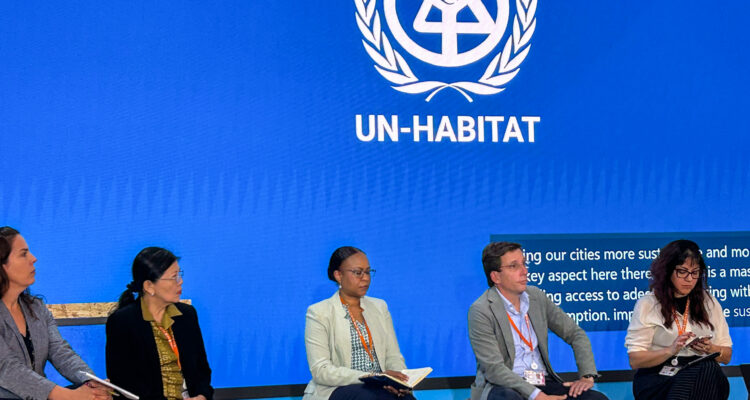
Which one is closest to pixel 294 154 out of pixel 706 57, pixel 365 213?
pixel 365 213

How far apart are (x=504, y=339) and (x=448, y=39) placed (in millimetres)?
1934

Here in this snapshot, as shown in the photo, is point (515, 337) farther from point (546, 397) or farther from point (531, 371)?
point (546, 397)

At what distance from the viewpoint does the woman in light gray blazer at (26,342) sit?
3.52 m

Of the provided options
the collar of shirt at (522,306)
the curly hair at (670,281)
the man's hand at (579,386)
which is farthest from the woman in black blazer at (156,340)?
the curly hair at (670,281)

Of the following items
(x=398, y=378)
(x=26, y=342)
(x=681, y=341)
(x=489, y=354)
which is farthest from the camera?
(x=681, y=341)

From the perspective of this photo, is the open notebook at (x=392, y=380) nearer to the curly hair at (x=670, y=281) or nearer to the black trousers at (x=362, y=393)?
the black trousers at (x=362, y=393)

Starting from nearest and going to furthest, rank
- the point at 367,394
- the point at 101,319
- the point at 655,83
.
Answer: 1. the point at 367,394
2. the point at 101,319
3. the point at 655,83

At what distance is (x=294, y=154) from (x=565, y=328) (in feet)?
5.86

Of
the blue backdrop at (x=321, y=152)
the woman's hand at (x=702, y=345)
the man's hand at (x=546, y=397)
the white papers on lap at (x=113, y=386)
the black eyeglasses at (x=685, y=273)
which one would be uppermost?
the blue backdrop at (x=321, y=152)

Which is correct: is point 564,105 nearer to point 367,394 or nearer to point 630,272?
point 630,272

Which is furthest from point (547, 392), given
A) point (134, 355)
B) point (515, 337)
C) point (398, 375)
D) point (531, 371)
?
point (134, 355)

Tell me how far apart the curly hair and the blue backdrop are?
97 cm

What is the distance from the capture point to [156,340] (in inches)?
149

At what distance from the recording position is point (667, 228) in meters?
5.36
